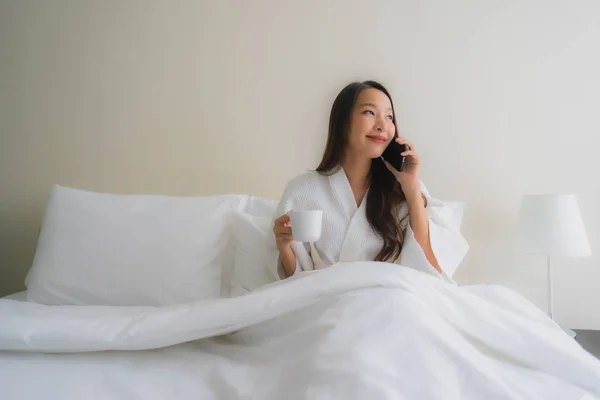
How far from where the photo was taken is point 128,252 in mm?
1543

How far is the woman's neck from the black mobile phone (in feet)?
0.22

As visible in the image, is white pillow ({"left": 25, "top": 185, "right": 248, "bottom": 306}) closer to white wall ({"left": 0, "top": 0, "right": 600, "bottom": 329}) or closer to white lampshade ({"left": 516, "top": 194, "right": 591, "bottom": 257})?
white wall ({"left": 0, "top": 0, "right": 600, "bottom": 329})

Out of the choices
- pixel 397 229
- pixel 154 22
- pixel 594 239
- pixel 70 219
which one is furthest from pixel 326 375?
pixel 154 22

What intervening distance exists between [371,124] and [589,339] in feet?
4.00

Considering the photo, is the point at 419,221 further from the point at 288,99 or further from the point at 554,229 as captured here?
the point at 288,99

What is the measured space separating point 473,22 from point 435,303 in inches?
56.4

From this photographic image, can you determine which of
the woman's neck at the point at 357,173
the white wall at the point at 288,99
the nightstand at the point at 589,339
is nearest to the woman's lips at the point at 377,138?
the woman's neck at the point at 357,173

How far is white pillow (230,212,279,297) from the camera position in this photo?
153cm

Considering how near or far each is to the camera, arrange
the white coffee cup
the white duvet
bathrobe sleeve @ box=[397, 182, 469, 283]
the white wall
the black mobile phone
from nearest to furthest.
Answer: the white duvet, the white coffee cup, bathrobe sleeve @ box=[397, 182, 469, 283], the black mobile phone, the white wall

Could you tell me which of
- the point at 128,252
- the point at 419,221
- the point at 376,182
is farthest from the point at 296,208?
the point at 128,252

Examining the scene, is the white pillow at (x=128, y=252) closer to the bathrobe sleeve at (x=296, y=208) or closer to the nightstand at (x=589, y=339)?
the bathrobe sleeve at (x=296, y=208)

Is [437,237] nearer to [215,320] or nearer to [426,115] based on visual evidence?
[426,115]

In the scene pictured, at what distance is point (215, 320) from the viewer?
3.05ft

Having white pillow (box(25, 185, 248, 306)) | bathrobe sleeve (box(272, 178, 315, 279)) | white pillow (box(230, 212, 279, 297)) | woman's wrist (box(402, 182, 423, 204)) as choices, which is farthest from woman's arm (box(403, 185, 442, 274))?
white pillow (box(25, 185, 248, 306))
